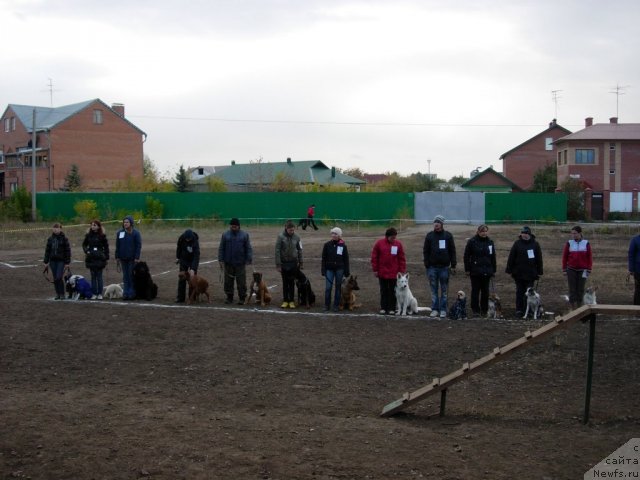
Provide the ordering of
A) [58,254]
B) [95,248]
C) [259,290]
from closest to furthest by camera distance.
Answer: [259,290] < [58,254] < [95,248]

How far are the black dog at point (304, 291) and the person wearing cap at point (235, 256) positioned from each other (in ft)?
3.90

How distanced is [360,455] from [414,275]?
14.6m

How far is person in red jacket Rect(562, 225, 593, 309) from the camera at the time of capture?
535 inches

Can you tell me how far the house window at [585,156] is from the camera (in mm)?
58906

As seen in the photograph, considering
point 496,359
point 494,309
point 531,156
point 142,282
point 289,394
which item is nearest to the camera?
point 496,359

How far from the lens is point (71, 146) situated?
206 ft

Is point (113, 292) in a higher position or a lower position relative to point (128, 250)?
lower

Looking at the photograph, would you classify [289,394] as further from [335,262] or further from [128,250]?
[128,250]

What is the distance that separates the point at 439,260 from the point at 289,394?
19.7 ft

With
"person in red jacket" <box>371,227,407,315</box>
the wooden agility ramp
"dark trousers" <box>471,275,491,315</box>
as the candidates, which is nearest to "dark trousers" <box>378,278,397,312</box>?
"person in red jacket" <box>371,227,407,315</box>

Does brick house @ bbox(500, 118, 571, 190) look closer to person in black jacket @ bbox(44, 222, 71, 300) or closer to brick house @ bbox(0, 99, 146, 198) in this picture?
brick house @ bbox(0, 99, 146, 198)

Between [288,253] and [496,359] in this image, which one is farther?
[288,253]

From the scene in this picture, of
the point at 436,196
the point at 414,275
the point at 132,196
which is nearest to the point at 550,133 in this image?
the point at 436,196

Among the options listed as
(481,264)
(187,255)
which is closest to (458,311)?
(481,264)
